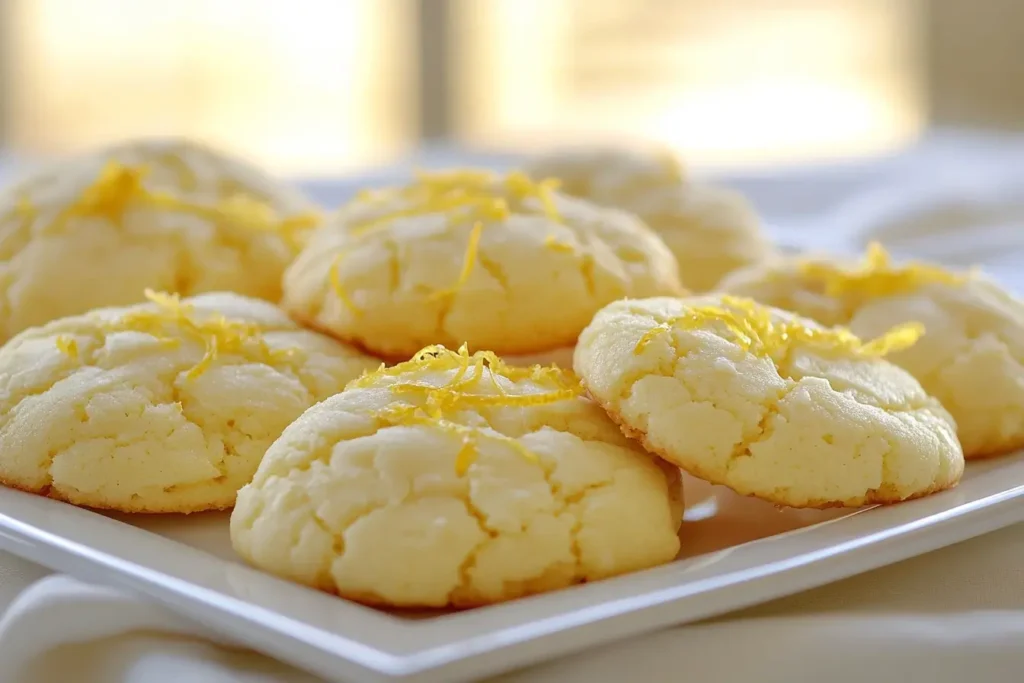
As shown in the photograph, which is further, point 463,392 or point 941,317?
point 941,317

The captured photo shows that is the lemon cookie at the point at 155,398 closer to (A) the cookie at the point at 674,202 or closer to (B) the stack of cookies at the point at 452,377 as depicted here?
(B) the stack of cookies at the point at 452,377

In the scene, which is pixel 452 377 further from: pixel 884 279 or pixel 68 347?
pixel 884 279

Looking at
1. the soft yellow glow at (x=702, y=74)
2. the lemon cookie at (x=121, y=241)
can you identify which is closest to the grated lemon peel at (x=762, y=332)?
the lemon cookie at (x=121, y=241)

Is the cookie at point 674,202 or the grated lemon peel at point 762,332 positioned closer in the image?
the grated lemon peel at point 762,332

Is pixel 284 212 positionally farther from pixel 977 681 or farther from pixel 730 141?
pixel 730 141

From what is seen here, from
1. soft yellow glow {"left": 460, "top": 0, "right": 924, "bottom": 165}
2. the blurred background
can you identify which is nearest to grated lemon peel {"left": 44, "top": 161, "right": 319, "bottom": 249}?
the blurred background

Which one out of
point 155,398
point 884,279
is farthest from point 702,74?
point 155,398
